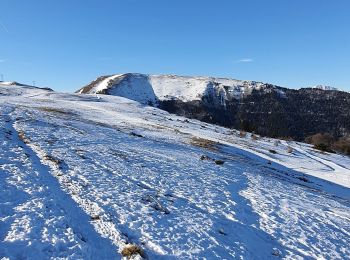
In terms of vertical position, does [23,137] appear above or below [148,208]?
above

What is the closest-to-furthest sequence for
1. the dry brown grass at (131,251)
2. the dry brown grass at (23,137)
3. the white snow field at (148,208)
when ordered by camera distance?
the dry brown grass at (131,251) → the white snow field at (148,208) → the dry brown grass at (23,137)

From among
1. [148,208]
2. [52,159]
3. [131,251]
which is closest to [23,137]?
[52,159]

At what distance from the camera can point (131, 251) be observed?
12398mm

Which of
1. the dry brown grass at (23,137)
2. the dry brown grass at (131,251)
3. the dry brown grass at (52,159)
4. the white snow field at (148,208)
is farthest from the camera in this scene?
the dry brown grass at (23,137)

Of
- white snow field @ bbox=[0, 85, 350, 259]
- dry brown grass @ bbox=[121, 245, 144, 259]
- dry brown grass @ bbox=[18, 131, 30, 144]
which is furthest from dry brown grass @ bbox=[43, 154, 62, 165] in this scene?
dry brown grass @ bbox=[121, 245, 144, 259]

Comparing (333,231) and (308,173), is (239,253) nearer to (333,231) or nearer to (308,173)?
(333,231)

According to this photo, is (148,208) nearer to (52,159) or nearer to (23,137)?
(52,159)

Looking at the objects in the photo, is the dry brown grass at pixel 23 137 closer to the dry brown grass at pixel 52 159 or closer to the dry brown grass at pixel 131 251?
the dry brown grass at pixel 52 159

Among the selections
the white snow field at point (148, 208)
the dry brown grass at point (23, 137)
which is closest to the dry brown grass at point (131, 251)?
the white snow field at point (148, 208)

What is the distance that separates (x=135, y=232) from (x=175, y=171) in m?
12.0

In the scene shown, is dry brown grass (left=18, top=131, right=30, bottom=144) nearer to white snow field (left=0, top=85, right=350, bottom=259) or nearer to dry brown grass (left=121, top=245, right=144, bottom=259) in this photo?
white snow field (left=0, top=85, right=350, bottom=259)

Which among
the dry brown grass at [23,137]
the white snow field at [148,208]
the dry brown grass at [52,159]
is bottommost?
the white snow field at [148,208]

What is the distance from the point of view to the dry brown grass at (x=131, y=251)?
483 inches

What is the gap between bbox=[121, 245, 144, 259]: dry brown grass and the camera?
40.2 feet
